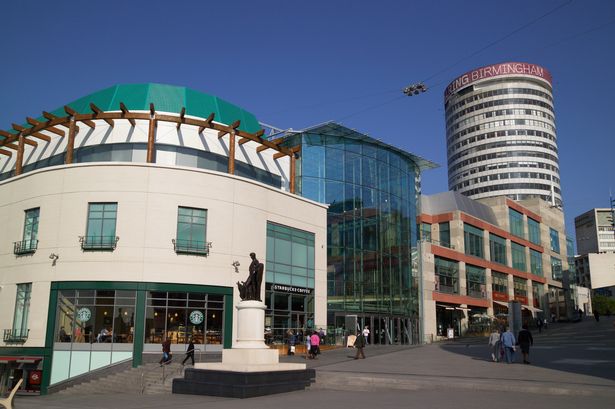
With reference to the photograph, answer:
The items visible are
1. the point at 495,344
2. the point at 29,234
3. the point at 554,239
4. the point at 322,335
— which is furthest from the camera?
the point at 554,239

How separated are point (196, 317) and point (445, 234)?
1551 inches

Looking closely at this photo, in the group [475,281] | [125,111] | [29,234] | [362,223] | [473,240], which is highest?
[125,111]

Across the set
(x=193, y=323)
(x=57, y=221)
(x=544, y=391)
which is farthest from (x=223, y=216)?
(x=544, y=391)

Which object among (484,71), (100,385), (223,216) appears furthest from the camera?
(484,71)

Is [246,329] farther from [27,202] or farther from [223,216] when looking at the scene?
[27,202]

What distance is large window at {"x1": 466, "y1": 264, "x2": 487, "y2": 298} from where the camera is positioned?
64.1m

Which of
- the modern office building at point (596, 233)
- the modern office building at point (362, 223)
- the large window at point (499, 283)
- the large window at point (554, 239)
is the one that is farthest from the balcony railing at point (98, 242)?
the modern office building at point (596, 233)

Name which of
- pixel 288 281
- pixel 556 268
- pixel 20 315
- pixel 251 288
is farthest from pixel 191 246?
pixel 556 268

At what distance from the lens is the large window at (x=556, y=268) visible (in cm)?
8825

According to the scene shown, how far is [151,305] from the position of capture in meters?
30.7

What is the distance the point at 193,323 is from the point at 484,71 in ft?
441

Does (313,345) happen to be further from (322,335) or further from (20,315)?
(20,315)

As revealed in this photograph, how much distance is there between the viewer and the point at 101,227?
31.4 metres

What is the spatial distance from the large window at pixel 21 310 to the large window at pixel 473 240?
46.4 metres
